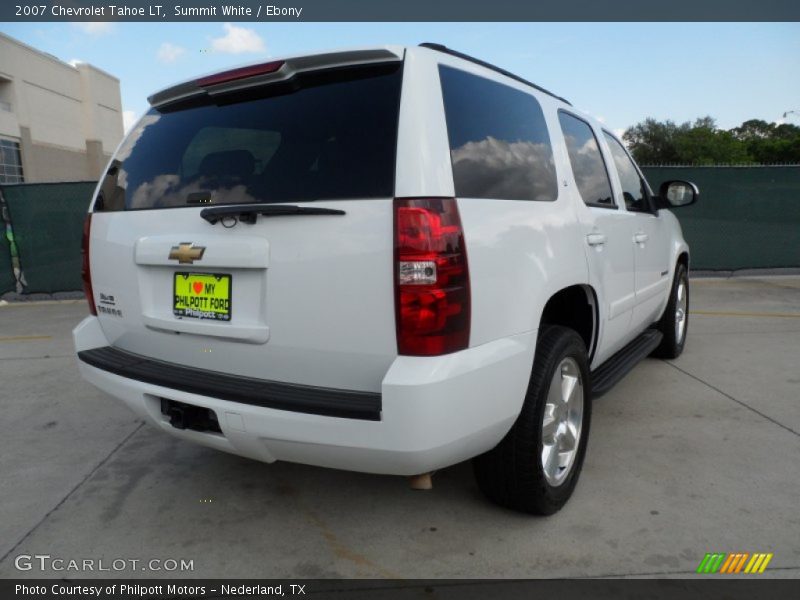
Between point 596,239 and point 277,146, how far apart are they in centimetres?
162

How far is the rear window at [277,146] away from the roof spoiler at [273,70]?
4 centimetres

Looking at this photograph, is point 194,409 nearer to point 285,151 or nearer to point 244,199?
point 244,199

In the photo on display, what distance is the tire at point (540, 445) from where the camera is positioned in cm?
236

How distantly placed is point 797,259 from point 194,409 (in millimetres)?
10926

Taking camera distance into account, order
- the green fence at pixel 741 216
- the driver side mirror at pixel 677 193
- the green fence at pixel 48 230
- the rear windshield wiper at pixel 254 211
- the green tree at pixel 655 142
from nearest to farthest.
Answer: the rear windshield wiper at pixel 254 211 → the driver side mirror at pixel 677 193 → the green fence at pixel 48 230 → the green fence at pixel 741 216 → the green tree at pixel 655 142

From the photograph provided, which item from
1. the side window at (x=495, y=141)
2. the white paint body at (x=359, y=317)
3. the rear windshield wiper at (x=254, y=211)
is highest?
the side window at (x=495, y=141)

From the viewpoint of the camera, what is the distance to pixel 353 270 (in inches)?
77.9

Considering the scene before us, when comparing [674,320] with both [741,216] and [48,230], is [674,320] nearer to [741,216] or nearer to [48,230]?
[741,216]

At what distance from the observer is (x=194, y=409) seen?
91.5 inches

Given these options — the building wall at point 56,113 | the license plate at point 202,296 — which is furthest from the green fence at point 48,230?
the building wall at point 56,113

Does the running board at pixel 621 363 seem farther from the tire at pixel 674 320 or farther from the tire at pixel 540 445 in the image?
the tire at pixel 674 320

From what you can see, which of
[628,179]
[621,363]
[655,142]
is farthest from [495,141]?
[655,142]

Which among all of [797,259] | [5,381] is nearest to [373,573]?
[5,381]

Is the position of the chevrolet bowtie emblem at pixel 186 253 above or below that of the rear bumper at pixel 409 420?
above
